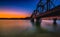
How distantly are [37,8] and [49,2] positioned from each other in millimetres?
16798

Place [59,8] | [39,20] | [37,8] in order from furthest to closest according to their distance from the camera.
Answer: [37,8] → [39,20] → [59,8]

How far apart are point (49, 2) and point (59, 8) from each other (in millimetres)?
9842

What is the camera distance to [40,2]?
3234 cm

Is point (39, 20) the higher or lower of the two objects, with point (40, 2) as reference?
lower

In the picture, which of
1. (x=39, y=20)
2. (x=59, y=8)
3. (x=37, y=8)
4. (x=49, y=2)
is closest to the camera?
(x=59, y=8)

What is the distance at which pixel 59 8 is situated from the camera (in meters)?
10.1

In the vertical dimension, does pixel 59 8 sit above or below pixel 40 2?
below

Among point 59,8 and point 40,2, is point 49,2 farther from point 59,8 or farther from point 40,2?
point 40,2

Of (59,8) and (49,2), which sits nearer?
(59,8)

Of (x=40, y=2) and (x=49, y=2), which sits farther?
(x=40, y=2)

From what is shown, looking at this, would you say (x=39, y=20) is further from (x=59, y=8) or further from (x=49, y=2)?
(x=59, y=8)

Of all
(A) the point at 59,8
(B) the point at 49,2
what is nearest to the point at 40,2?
(B) the point at 49,2

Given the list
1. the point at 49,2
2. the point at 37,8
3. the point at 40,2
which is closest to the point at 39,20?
the point at 40,2

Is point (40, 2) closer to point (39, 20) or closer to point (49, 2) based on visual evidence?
point (39, 20)
